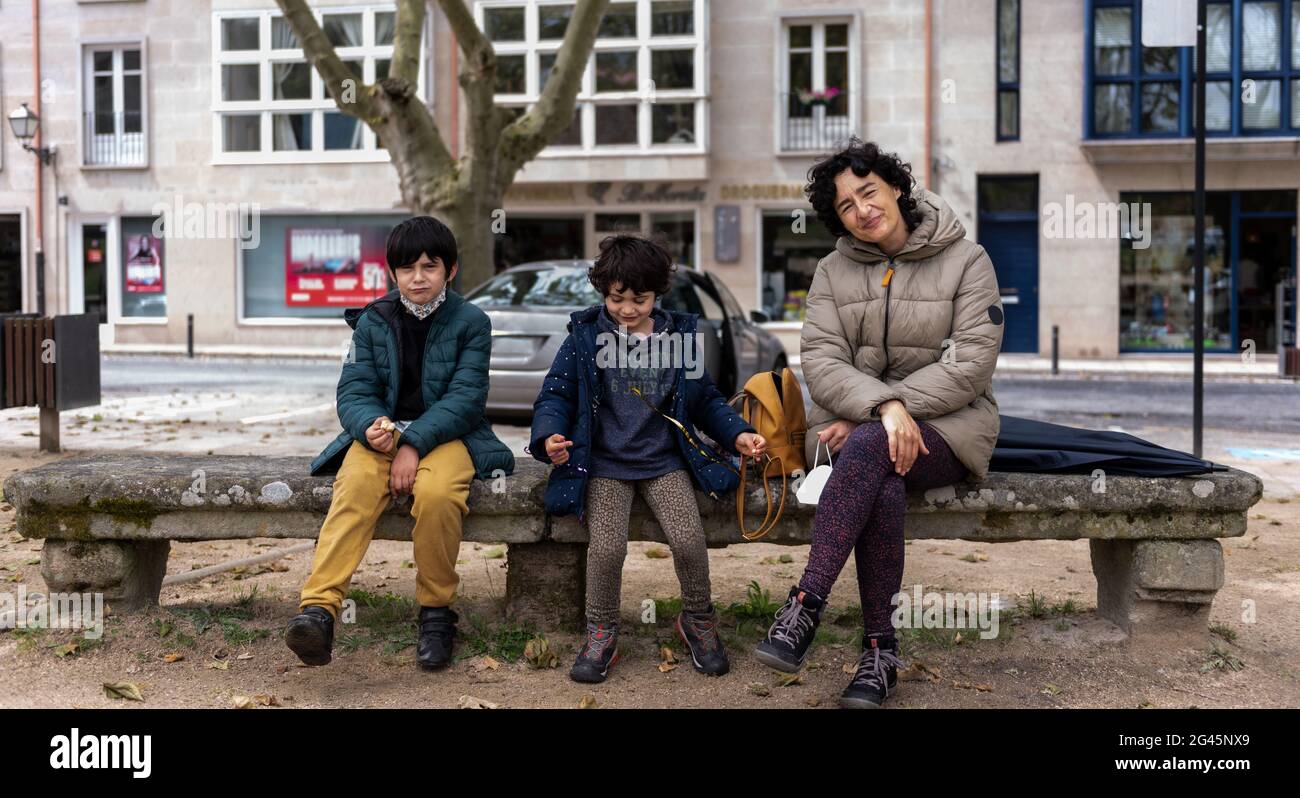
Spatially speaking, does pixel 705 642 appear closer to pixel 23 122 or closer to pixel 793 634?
pixel 793 634

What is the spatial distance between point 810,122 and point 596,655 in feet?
70.9

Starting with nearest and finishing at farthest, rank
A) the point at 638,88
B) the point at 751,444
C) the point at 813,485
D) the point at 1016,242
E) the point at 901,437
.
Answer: the point at 901,437, the point at 813,485, the point at 751,444, the point at 1016,242, the point at 638,88

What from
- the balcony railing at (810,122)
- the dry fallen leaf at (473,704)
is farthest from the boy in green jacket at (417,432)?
the balcony railing at (810,122)

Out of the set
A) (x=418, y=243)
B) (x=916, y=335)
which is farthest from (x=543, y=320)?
(x=916, y=335)

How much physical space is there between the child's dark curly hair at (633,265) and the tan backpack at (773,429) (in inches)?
18.8

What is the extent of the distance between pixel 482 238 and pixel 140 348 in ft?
54.0

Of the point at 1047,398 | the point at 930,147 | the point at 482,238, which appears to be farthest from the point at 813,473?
the point at 930,147

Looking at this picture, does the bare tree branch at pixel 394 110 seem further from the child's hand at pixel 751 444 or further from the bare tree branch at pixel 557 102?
the child's hand at pixel 751 444

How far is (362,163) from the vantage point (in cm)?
2644

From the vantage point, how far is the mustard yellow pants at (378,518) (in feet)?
14.1

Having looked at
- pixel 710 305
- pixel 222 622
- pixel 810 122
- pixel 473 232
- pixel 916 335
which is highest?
pixel 810 122

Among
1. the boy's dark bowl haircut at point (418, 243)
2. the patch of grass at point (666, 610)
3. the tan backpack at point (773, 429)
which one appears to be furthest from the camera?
the patch of grass at point (666, 610)

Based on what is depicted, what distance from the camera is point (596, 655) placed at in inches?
173
